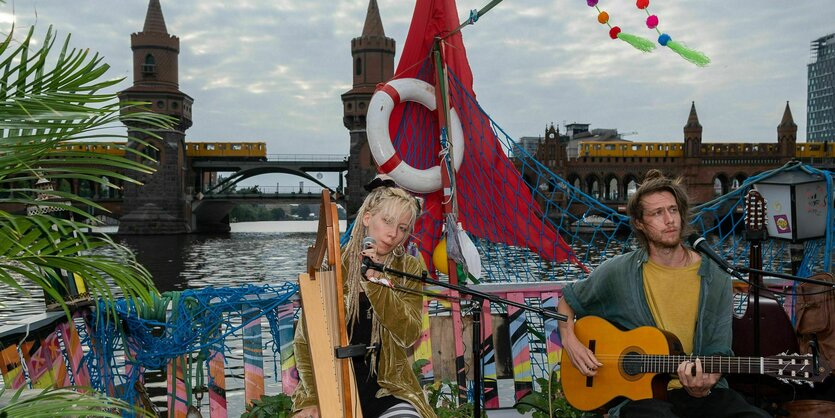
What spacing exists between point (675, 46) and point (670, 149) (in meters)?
62.9

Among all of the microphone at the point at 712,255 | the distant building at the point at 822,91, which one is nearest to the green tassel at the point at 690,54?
the microphone at the point at 712,255

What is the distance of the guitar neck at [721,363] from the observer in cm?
258

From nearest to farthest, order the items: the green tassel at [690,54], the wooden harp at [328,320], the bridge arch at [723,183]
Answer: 1. the wooden harp at [328,320]
2. the green tassel at [690,54]
3. the bridge arch at [723,183]

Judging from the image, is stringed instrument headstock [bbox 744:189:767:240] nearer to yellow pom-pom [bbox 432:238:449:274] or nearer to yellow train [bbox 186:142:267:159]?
yellow pom-pom [bbox 432:238:449:274]

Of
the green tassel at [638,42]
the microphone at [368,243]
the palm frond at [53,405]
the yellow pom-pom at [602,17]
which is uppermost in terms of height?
the yellow pom-pom at [602,17]

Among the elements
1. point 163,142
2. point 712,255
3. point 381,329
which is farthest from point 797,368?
point 163,142

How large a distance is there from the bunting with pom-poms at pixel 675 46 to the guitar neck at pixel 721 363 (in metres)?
1.26

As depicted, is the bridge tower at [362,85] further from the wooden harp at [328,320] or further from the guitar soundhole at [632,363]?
the wooden harp at [328,320]

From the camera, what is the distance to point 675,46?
124 inches

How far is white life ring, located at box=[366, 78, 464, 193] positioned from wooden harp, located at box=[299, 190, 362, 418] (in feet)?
8.25

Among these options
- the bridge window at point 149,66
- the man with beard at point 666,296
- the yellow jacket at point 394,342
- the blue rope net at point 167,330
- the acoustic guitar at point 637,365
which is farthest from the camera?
the bridge window at point 149,66

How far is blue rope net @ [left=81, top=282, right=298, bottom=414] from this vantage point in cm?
322

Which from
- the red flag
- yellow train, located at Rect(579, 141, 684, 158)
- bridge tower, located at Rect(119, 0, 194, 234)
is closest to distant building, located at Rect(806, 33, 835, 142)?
yellow train, located at Rect(579, 141, 684, 158)

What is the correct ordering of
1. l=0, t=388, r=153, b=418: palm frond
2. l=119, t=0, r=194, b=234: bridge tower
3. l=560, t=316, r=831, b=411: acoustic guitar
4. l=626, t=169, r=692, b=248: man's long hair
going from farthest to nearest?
1. l=119, t=0, r=194, b=234: bridge tower
2. l=626, t=169, r=692, b=248: man's long hair
3. l=560, t=316, r=831, b=411: acoustic guitar
4. l=0, t=388, r=153, b=418: palm frond
